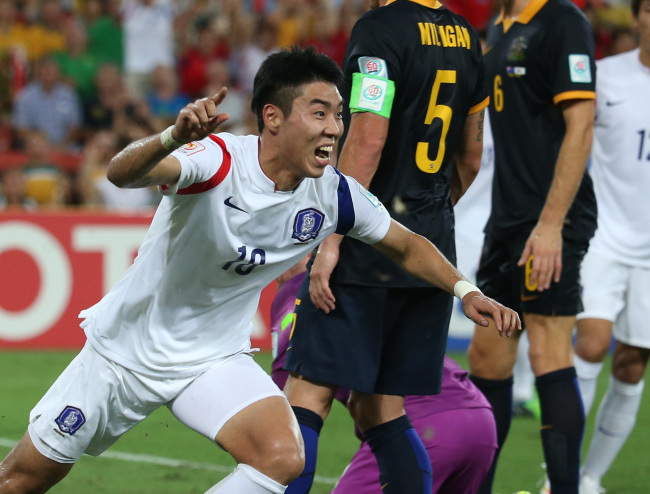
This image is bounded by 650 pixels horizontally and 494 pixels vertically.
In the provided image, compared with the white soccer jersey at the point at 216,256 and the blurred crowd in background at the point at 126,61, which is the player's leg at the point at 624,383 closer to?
the white soccer jersey at the point at 216,256

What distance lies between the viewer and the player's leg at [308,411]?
3.81m

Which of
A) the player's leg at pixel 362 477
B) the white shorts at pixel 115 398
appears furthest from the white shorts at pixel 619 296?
the white shorts at pixel 115 398

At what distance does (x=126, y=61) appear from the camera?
13445 millimetres

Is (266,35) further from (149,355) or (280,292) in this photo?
Answer: (149,355)

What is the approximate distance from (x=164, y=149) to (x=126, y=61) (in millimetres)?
10900

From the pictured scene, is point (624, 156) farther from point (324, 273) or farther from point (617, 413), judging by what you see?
point (324, 273)

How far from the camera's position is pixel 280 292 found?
15.5 feet

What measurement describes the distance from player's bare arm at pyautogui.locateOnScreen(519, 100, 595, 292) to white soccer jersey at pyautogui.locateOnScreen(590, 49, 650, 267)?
2.87 ft

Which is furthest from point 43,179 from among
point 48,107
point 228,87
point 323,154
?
point 323,154

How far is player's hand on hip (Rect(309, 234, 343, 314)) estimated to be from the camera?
152 inches

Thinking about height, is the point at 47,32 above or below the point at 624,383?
above

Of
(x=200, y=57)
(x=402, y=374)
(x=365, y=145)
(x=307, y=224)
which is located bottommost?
(x=402, y=374)

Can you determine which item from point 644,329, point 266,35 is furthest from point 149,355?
point 266,35

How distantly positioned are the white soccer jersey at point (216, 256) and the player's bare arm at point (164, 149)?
1.00 feet
